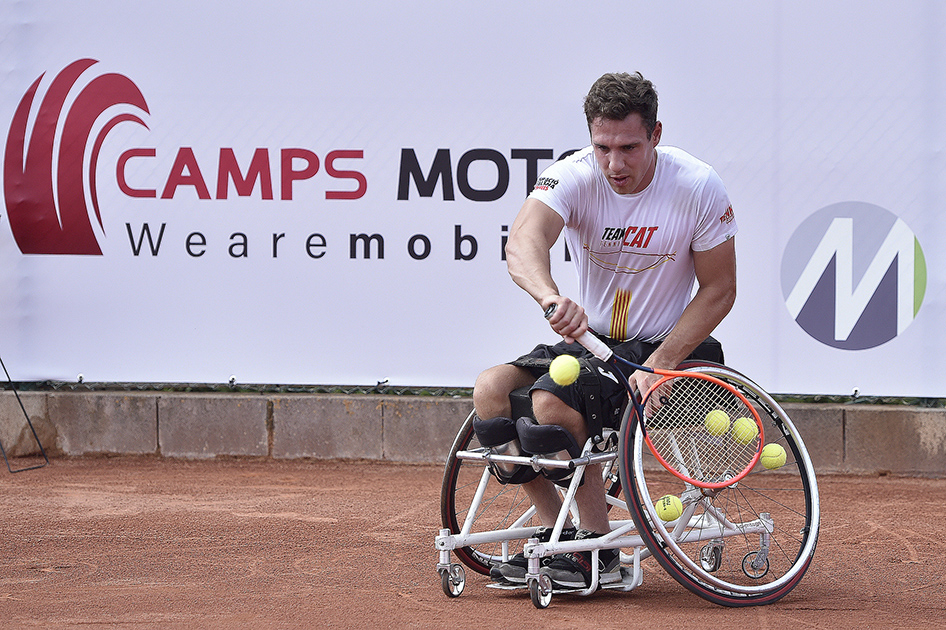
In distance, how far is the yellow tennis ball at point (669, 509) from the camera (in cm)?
327

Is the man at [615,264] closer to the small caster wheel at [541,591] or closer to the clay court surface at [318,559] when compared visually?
the small caster wheel at [541,591]

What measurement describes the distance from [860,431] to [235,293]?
3731mm

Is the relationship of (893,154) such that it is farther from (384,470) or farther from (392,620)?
(392,620)

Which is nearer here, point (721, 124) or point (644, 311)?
point (644, 311)

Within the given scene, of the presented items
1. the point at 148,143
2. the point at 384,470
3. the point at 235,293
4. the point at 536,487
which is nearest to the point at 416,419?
the point at 384,470

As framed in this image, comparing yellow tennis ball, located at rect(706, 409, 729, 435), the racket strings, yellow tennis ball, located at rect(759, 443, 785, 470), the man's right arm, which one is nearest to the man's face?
the man's right arm

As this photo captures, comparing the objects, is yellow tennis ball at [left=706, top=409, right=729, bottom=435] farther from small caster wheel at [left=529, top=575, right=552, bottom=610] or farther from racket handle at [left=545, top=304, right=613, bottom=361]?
small caster wheel at [left=529, top=575, right=552, bottom=610]

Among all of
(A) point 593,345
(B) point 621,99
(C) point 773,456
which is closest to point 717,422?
(C) point 773,456

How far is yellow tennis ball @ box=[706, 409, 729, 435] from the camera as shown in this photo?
3361 millimetres

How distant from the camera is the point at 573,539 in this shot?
3.42m

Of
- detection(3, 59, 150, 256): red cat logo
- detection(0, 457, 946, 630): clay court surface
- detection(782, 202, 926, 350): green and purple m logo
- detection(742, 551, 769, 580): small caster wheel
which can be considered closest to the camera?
detection(0, 457, 946, 630): clay court surface

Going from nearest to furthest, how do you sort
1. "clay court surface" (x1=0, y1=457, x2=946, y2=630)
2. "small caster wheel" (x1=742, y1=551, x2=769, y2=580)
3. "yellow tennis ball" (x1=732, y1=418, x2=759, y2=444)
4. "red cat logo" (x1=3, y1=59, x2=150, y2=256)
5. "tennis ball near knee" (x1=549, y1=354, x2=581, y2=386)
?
"tennis ball near knee" (x1=549, y1=354, x2=581, y2=386) < "clay court surface" (x1=0, y1=457, x2=946, y2=630) < "yellow tennis ball" (x1=732, y1=418, x2=759, y2=444) < "small caster wheel" (x1=742, y1=551, x2=769, y2=580) < "red cat logo" (x1=3, y1=59, x2=150, y2=256)

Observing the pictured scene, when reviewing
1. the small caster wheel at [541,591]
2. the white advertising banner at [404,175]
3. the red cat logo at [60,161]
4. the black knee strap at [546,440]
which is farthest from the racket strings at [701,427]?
the red cat logo at [60,161]

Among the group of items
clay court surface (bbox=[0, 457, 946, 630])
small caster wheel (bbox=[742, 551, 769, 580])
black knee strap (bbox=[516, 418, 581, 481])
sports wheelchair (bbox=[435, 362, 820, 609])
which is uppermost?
black knee strap (bbox=[516, 418, 581, 481])
